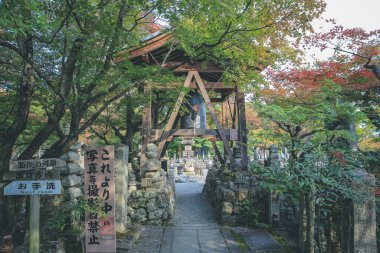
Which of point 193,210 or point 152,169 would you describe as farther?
point 193,210

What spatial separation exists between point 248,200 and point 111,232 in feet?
15.2

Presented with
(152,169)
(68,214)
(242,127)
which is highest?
(242,127)

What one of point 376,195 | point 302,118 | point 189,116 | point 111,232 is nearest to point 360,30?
point 302,118

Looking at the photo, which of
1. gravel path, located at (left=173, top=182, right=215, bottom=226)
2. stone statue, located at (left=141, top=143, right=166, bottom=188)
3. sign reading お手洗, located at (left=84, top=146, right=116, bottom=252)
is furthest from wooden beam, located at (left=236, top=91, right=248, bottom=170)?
sign reading お手洗, located at (left=84, top=146, right=116, bottom=252)

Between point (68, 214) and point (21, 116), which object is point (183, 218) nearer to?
point (68, 214)

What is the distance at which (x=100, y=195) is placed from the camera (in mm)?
5777

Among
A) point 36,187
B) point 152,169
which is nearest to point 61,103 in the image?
point 36,187

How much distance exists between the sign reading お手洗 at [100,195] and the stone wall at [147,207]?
3235mm

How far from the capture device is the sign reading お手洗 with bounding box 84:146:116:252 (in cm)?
552

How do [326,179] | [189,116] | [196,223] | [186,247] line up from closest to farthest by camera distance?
1. [326,179]
2. [186,247]
3. [196,223]
4. [189,116]

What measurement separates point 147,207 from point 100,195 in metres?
3.43

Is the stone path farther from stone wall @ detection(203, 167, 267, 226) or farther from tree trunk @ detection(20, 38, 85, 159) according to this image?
tree trunk @ detection(20, 38, 85, 159)

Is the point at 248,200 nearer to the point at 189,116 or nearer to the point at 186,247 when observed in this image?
the point at 186,247

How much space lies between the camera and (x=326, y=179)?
5.04 metres
